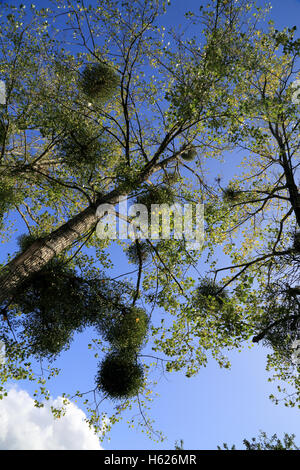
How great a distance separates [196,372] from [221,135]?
5.48 m

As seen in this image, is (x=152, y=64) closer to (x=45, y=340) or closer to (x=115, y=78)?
(x=115, y=78)

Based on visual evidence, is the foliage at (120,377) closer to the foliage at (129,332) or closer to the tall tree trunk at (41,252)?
the foliage at (129,332)

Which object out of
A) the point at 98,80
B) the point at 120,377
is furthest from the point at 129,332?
the point at 98,80

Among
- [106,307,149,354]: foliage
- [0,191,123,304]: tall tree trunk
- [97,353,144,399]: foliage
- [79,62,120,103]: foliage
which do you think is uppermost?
[79,62,120,103]: foliage

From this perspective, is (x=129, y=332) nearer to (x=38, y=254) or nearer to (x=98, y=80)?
(x=38, y=254)

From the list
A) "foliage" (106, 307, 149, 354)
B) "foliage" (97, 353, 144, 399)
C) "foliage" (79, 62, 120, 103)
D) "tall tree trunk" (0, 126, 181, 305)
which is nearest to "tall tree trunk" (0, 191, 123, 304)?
"tall tree trunk" (0, 126, 181, 305)

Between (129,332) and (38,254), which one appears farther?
(129,332)

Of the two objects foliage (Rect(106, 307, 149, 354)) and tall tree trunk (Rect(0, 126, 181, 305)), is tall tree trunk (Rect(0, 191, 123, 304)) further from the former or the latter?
foliage (Rect(106, 307, 149, 354))

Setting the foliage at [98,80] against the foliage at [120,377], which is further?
the foliage at [98,80]

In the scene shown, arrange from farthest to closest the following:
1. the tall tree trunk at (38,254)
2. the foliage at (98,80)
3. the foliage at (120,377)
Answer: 1. the foliage at (98,80)
2. the foliage at (120,377)
3. the tall tree trunk at (38,254)

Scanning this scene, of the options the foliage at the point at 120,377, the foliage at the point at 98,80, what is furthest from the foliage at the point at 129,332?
the foliage at the point at 98,80

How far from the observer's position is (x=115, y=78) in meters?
6.89

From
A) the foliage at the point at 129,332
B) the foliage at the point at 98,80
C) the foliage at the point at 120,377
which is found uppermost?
the foliage at the point at 98,80

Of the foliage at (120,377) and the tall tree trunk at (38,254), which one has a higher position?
the tall tree trunk at (38,254)
